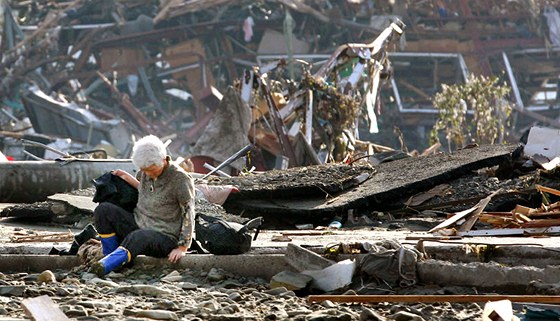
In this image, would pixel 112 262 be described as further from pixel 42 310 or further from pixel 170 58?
pixel 170 58

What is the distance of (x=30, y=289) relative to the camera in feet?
23.2

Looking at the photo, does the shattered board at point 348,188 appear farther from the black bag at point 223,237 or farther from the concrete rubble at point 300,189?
the black bag at point 223,237

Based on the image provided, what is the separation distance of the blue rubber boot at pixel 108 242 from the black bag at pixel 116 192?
28 centimetres

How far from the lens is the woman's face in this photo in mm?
8078

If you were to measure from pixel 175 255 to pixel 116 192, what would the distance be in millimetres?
811

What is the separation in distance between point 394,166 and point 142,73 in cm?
2058

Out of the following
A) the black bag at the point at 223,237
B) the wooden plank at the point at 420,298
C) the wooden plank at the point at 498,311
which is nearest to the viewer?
the wooden plank at the point at 498,311

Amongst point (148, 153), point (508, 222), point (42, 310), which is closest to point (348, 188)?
point (508, 222)

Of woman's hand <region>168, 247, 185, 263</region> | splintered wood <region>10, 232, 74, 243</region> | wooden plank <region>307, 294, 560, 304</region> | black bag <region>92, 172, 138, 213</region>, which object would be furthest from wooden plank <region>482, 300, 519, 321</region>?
splintered wood <region>10, 232, 74, 243</region>

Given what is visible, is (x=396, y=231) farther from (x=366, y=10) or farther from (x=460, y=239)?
(x=366, y=10)

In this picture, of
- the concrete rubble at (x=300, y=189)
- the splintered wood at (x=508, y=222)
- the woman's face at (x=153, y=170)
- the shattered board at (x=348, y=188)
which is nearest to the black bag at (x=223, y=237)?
the concrete rubble at (x=300, y=189)

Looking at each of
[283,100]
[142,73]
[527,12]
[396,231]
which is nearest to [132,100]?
[142,73]

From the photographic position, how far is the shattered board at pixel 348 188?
11.7 m

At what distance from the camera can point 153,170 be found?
319 inches
